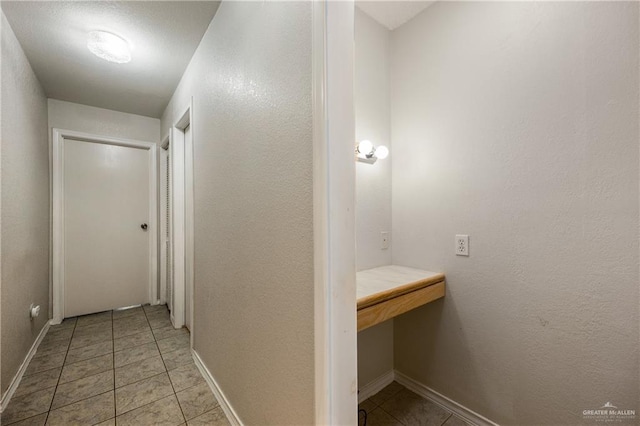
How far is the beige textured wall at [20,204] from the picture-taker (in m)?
1.60

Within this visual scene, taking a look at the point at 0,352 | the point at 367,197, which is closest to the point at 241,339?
the point at 367,197

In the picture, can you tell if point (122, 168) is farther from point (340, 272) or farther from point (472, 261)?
point (472, 261)

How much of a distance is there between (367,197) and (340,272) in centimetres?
101

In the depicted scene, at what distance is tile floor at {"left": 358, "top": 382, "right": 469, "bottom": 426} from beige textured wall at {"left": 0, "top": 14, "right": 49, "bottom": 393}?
2236 mm

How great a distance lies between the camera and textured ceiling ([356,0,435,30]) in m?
1.71

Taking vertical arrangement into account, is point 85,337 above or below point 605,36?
below

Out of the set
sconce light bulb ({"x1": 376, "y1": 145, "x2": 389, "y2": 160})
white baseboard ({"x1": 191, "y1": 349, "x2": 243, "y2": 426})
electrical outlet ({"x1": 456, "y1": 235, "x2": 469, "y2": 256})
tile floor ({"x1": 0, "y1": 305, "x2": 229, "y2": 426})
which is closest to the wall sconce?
sconce light bulb ({"x1": 376, "y1": 145, "x2": 389, "y2": 160})

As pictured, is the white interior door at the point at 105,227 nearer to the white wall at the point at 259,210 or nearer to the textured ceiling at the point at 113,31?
the textured ceiling at the point at 113,31

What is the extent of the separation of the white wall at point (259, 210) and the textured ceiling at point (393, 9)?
36.4 inches

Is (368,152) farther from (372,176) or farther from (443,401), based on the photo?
(443,401)

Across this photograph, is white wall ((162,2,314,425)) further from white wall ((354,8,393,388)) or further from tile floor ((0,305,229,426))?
white wall ((354,8,393,388))

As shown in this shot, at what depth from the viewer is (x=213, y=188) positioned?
1.63 meters

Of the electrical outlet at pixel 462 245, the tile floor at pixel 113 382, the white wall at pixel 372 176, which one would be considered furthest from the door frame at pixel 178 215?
the electrical outlet at pixel 462 245

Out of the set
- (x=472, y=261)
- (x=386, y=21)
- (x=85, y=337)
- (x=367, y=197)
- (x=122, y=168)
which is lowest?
(x=85, y=337)
